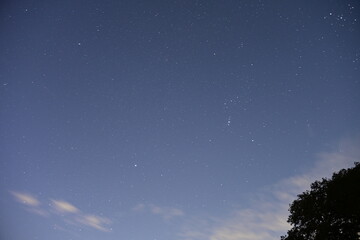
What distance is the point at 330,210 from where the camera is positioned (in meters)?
18.4

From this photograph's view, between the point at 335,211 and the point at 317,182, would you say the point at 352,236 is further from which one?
the point at 317,182

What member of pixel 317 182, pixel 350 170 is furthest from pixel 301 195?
pixel 350 170

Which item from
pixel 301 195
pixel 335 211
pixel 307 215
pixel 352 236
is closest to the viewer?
pixel 352 236

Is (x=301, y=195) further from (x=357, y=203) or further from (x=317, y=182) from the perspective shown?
(x=357, y=203)

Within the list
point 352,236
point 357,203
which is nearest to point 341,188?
point 357,203

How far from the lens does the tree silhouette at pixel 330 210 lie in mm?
17297

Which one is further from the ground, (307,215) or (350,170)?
(350,170)

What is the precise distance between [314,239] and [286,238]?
234 centimetres

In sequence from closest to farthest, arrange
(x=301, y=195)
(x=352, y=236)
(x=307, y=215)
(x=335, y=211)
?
(x=352, y=236), (x=335, y=211), (x=307, y=215), (x=301, y=195)

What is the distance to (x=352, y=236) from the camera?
55.6ft

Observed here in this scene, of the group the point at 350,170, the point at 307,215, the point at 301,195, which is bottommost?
the point at 307,215

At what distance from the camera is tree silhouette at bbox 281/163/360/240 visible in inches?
681

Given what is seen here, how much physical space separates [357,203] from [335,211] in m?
1.67

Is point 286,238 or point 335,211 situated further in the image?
point 286,238
